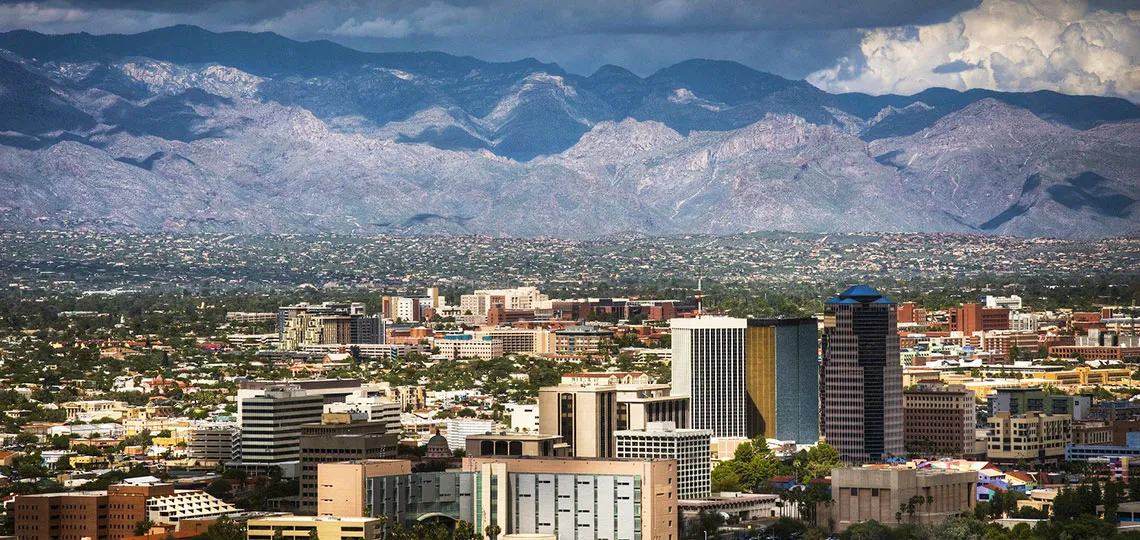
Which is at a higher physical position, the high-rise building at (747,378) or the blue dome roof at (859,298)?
the blue dome roof at (859,298)

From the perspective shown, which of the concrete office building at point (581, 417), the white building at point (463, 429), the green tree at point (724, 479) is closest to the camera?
the concrete office building at point (581, 417)

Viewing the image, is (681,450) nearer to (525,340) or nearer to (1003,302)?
(525,340)

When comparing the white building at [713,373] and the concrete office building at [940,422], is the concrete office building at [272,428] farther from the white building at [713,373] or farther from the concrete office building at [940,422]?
the concrete office building at [940,422]

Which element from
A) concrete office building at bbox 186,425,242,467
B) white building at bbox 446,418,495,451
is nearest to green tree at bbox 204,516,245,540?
concrete office building at bbox 186,425,242,467

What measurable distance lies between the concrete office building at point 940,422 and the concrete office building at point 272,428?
2470 centimetres

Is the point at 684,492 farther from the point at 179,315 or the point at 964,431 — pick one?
the point at 179,315

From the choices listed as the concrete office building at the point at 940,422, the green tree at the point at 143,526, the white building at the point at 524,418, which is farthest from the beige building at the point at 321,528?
the concrete office building at the point at 940,422

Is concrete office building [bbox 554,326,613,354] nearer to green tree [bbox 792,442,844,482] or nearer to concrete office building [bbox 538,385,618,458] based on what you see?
green tree [bbox 792,442,844,482]

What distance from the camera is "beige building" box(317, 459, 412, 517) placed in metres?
78.3

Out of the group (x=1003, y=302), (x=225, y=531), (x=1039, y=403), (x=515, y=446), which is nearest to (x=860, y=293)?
(x=1039, y=403)

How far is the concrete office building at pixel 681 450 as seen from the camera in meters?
93.3

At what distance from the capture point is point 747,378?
111750 mm

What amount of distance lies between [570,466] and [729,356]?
3235 centimetres

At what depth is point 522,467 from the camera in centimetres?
8056
